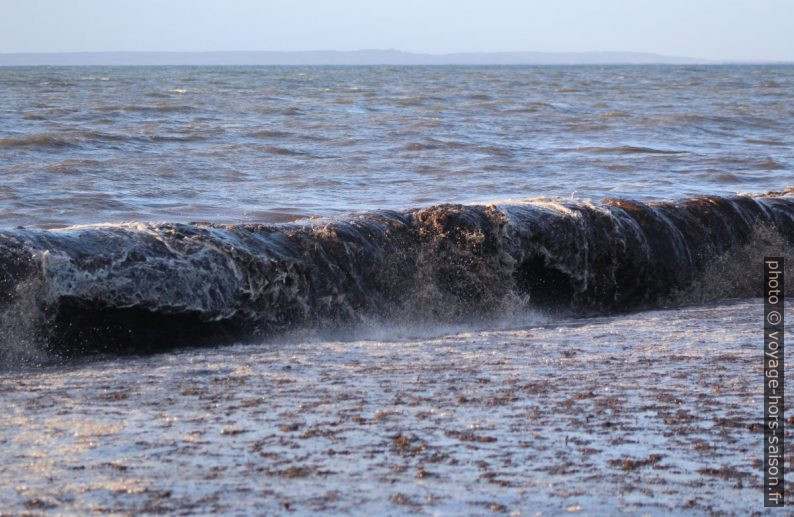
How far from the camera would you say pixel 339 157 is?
16141mm

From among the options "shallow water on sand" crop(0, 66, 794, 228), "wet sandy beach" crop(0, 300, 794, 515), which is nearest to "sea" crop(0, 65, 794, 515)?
"wet sandy beach" crop(0, 300, 794, 515)

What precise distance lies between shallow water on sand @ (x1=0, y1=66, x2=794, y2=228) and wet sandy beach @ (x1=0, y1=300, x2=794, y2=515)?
5.63 meters

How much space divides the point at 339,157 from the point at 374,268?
9.50 meters

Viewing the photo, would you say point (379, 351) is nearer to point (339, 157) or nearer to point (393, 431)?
point (393, 431)

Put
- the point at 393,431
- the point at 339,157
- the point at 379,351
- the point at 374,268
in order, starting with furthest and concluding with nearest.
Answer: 1. the point at 339,157
2. the point at 374,268
3. the point at 379,351
4. the point at 393,431

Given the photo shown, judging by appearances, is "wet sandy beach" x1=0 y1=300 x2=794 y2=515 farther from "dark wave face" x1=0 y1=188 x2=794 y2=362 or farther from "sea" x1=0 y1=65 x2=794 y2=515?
"dark wave face" x1=0 y1=188 x2=794 y2=362

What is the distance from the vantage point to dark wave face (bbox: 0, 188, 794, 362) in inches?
220

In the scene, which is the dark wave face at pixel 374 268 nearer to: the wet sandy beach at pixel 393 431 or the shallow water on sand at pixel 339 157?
the wet sandy beach at pixel 393 431

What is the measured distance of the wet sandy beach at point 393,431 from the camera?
3.23 metres

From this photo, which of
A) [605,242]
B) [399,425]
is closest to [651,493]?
[399,425]

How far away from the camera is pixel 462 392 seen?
445 cm

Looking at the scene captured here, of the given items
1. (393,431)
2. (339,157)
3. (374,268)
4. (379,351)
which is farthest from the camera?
(339,157)

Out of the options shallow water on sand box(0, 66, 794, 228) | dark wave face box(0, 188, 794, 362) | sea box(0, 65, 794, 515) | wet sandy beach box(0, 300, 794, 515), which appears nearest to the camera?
wet sandy beach box(0, 300, 794, 515)

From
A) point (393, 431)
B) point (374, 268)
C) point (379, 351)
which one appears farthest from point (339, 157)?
point (393, 431)
